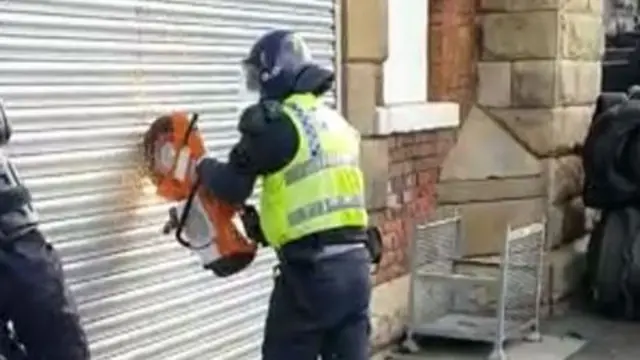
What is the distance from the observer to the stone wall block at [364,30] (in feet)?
24.1

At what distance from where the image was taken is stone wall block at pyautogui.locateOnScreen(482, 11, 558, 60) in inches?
363

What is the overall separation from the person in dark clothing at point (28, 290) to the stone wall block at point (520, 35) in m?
5.64

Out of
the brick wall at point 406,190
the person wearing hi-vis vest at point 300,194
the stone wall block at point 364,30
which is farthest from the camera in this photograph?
the brick wall at point 406,190

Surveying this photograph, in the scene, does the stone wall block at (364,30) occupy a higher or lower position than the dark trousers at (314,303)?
higher

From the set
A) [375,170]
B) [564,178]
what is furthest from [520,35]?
[375,170]

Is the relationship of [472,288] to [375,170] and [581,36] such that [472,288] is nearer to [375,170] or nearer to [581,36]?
[375,170]

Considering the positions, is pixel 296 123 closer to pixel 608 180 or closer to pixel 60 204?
pixel 60 204

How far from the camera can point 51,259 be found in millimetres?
4105

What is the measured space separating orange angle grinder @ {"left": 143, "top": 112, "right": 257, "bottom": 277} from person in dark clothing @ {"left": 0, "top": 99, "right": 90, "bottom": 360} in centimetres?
108

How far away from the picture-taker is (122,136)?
5.37m

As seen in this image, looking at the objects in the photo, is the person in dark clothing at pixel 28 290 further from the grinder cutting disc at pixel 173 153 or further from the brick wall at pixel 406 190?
the brick wall at pixel 406 190

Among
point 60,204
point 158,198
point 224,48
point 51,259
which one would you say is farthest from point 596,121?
point 51,259

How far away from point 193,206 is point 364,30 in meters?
2.56

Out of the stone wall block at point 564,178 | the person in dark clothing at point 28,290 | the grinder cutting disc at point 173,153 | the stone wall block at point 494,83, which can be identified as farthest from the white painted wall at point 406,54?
the person in dark clothing at point 28,290
